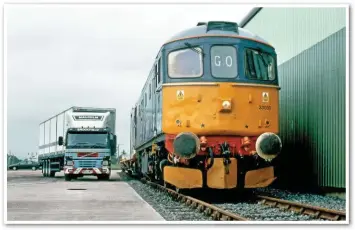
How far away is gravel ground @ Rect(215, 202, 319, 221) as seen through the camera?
33.7ft

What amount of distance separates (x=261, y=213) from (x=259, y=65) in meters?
3.01

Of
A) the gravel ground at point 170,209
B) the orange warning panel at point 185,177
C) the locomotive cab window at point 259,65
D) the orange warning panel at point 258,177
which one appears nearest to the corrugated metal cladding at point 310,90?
the locomotive cab window at point 259,65

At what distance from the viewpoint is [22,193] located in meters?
14.3

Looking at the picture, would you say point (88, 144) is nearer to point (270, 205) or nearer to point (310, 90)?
point (310, 90)

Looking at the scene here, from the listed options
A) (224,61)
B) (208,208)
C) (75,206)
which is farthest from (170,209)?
(224,61)

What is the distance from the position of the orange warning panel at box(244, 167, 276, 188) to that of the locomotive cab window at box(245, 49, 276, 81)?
174cm

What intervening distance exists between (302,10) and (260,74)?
4.63 ft

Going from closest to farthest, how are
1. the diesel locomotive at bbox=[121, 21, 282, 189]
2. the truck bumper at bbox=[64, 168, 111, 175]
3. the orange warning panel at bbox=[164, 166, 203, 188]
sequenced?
the diesel locomotive at bbox=[121, 21, 282, 189] < the orange warning panel at bbox=[164, 166, 203, 188] < the truck bumper at bbox=[64, 168, 111, 175]

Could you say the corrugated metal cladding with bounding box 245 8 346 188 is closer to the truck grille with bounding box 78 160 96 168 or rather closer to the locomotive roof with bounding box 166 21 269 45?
the locomotive roof with bounding box 166 21 269 45

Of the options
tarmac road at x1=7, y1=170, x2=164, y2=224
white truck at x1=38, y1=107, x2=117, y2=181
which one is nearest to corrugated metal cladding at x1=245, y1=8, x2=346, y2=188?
tarmac road at x1=7, y1=170, x2=164, y2=224

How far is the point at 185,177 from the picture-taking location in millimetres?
12008

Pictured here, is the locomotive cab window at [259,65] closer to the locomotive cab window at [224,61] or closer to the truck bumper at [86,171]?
the locomotive cab window at [224,61]
